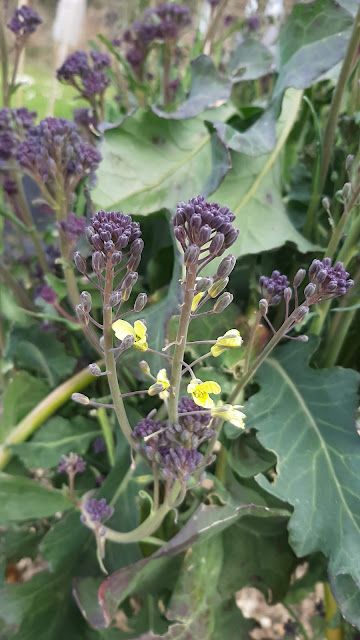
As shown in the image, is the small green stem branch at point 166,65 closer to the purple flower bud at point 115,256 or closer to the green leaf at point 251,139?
the green leaf at point 251,139

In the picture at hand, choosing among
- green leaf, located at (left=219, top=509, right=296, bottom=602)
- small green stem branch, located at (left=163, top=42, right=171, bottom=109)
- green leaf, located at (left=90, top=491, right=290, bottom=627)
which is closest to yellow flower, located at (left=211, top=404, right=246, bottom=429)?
green leaf, located at (left=90, top=491, right=290, bottom=627)

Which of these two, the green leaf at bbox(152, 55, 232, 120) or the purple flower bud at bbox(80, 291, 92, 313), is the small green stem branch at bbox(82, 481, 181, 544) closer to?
the purple flower bud at bbox(80, 291, 92, 313)

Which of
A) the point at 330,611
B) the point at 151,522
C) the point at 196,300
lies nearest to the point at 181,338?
the point at 196,300

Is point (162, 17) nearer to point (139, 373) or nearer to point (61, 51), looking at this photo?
point (139, 373)

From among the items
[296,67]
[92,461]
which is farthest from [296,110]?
[92,461]

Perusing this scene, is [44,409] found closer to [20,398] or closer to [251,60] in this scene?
[20,398]

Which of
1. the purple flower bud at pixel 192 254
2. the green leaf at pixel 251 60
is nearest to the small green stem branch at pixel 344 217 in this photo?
the purple flower bud at pixel 192 254
